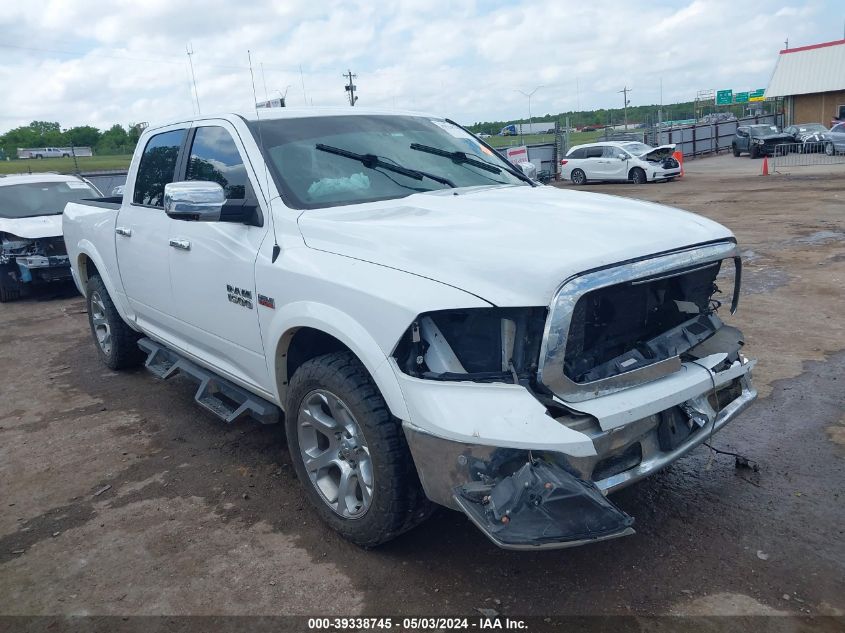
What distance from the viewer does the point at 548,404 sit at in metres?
2.68

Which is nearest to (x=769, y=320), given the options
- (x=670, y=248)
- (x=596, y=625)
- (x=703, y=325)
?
(x=703, y=325)

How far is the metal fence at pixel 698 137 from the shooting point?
3472 centimetres

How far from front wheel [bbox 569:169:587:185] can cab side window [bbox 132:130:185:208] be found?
23.6 meters

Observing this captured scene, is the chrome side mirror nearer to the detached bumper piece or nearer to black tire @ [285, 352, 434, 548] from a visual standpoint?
black tire @ [285, 352, 434, 548]

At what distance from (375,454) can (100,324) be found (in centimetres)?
431

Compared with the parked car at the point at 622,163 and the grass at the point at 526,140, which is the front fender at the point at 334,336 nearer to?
the parked car at the point at 622,163

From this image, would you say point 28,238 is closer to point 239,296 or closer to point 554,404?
point 239,296

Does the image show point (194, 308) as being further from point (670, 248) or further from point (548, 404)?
point (670, 248)

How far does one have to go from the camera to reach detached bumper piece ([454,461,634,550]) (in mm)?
2498

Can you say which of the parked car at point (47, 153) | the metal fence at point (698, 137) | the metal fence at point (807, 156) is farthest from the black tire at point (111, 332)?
the parked car at point (47, 153)

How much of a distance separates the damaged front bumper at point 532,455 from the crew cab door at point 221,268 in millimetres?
1326

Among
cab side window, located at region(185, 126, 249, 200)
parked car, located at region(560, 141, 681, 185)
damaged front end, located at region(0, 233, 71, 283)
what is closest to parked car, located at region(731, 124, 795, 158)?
parked car, located at region(560, 141, 681, 185)

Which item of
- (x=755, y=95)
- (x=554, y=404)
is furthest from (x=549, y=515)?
(x=755, y=95)

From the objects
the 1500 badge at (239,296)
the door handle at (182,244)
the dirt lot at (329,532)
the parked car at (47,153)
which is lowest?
the dirt lot at (329,532)
